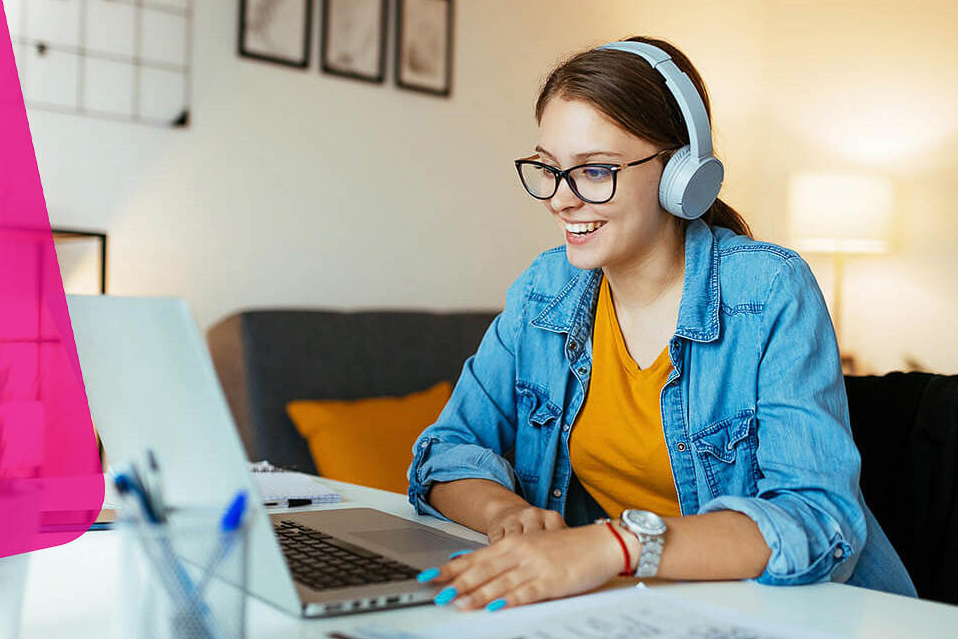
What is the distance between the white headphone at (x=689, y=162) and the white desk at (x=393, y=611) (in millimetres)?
515

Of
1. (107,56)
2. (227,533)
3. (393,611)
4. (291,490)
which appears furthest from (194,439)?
(107,56)

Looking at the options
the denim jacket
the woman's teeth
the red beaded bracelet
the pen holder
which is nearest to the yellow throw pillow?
the denim jacket

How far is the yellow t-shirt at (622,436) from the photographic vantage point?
123 centimetres

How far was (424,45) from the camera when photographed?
2.99m

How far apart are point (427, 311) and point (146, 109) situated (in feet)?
3.01

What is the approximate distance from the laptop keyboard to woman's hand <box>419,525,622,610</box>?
4cm

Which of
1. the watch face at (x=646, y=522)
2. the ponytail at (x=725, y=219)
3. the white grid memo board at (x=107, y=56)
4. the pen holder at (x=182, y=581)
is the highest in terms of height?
the white grid memo board at (x=107, y=56)

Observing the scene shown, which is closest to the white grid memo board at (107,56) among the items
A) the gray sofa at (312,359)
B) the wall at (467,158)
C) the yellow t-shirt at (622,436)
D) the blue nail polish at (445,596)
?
the wall at (467,158)

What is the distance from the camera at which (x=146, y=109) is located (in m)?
2.42

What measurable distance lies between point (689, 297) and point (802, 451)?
0.93 feet

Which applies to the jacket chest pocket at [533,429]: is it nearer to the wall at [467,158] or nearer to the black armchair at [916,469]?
the black armchair at [916,469]

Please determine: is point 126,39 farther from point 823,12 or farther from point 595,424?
point 823,12

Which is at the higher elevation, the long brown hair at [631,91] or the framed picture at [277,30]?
the framed picture at [277,30]

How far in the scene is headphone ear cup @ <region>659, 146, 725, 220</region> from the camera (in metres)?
1.20
